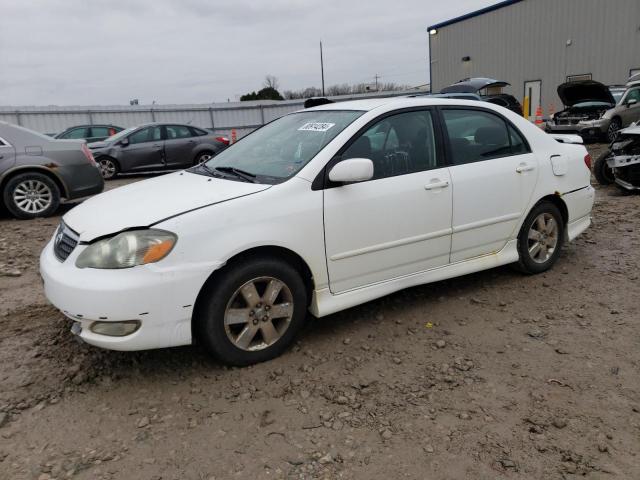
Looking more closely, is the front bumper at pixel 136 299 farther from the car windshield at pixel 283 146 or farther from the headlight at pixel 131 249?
the car windshield at pixel 283 146

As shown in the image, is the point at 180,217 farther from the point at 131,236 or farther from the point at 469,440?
the point at 469,440

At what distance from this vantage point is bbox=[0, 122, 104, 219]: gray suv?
283 inches

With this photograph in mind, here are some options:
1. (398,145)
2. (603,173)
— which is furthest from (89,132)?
(398,145)

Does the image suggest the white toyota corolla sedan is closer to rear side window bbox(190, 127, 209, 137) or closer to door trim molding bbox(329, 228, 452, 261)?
door trim molding bbox(329, 228, 452, 261)

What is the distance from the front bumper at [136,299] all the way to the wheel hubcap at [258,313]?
0.25 meters

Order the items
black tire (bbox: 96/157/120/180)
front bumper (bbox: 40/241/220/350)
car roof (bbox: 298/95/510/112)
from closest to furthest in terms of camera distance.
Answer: front bumper (bbox: 40/241/220/350), car roof (bbox: 298/95/510/112), black tire (bbox: 96/157/120/180)

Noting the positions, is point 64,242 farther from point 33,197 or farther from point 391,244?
point 33,197

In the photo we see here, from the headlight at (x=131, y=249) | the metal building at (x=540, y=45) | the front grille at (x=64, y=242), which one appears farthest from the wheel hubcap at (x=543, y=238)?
the metal building at (x=540, y=45)

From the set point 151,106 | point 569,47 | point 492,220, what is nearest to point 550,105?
point 569,47

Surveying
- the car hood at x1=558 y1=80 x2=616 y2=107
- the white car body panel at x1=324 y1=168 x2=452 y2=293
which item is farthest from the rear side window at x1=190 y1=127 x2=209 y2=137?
the car hood at x1=558 y1=80 x2=616 y2=107

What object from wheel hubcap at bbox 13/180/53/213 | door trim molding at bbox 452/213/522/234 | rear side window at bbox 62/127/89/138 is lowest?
door trim molding at bbox 452/213/522/234

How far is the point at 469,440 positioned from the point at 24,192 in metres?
7.05

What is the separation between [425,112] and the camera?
3.78 metres

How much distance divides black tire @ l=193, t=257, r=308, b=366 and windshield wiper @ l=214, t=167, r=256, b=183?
61cm
